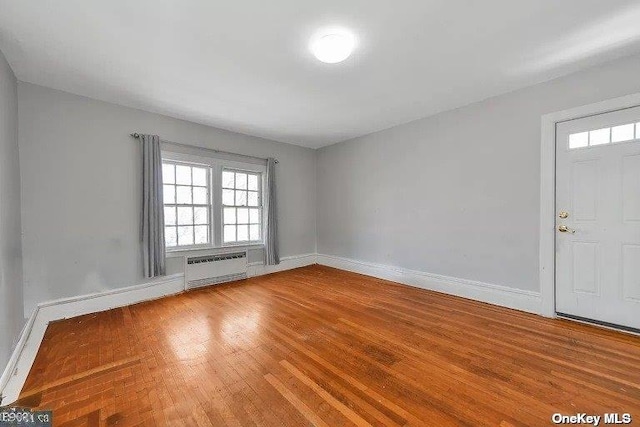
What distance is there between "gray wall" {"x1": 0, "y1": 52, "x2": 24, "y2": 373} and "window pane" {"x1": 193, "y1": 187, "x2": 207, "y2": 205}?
187 centimetres

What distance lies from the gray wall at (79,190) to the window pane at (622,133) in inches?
205

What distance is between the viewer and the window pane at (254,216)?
16.1ft

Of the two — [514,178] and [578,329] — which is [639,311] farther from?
[514,178]

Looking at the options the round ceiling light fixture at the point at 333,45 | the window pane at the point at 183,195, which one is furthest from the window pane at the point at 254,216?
the round ceiling light fixture at the point at 333,45

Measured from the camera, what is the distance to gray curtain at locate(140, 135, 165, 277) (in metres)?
3.50

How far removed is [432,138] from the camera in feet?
12.6

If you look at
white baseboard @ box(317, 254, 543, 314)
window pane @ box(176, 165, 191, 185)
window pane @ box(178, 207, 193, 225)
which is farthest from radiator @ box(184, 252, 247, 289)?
white baseboard @ box(317, 254, 543, 314)

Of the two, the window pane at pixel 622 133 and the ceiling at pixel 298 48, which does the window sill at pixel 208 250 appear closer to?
the ceiling at pixel 298 48

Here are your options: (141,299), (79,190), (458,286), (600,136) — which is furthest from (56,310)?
(600,136)

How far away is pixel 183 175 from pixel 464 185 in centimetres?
418

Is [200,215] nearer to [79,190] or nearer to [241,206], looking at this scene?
[241,206]

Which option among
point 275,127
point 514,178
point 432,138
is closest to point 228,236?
point 275,127

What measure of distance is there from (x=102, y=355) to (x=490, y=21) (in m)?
4.09

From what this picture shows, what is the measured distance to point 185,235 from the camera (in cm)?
406
